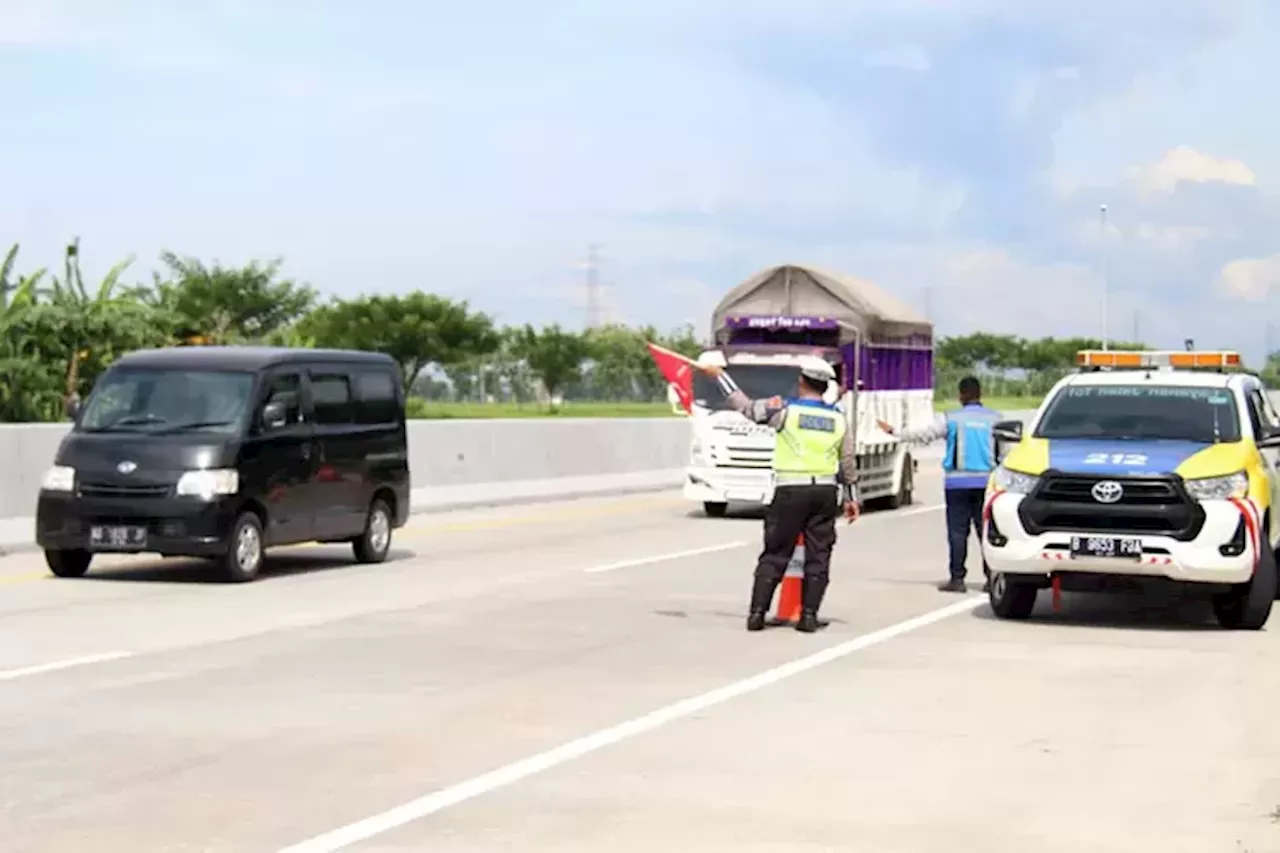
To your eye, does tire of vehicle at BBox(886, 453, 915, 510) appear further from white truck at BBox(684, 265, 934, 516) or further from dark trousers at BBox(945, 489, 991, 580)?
dark trousers at BBox(945, 489, 991, 580)

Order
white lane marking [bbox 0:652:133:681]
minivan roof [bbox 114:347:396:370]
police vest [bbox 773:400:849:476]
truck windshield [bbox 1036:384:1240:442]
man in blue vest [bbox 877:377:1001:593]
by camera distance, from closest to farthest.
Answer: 1. white lane marking [bbox 0:652:133:681]
2. police vest [bbox 773:400:849:476]
3. truck windshield [bbox 1036:384:1240:442]
4. man in blue vest [bbox 877:377:1001:593]
5. minivan roof [bbox 114:347:396:370]

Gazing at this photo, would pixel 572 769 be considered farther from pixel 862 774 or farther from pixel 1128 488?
pixel 1128 488

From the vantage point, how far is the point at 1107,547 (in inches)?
629

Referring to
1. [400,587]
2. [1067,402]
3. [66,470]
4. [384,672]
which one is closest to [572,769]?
[384,672]

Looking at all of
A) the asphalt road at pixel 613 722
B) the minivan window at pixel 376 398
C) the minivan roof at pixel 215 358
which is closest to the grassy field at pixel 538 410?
the minivan window at pixel 376 398

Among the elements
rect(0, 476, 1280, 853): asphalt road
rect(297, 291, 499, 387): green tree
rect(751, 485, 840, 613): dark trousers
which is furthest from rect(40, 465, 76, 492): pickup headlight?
rect(297, 291, 499, 387): green tree

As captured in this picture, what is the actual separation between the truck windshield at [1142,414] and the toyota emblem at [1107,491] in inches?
43.2

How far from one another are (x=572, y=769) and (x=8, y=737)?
2814 millimetres

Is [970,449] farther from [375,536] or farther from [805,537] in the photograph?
[375,536]

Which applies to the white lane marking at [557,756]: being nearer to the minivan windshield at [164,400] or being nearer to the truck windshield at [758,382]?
the minivan windshield at [164,400]

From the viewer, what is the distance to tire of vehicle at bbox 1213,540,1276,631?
1620 centimetres

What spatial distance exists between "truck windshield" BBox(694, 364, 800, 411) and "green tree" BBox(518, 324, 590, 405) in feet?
167

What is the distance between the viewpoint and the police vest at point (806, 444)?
15.8 meters

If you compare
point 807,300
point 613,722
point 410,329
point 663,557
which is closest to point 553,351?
point 410,329
